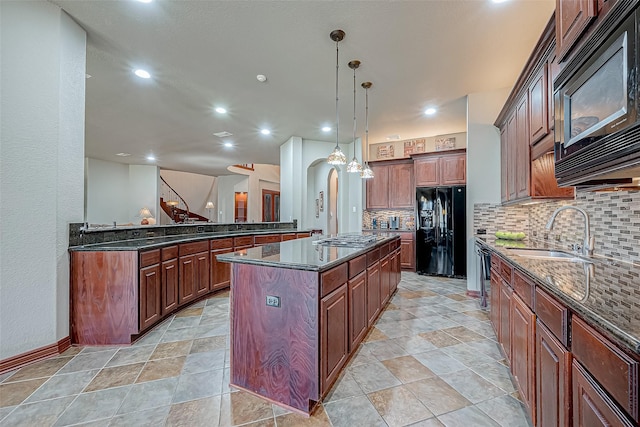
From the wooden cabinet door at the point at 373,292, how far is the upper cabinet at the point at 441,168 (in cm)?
307

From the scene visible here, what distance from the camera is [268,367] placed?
1.71 meters

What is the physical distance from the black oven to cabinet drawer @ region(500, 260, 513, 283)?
0.73 m

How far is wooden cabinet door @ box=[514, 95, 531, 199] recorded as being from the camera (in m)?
2.60

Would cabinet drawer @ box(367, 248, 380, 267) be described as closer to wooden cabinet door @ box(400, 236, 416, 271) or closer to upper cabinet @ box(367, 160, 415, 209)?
wooden cabinet door @ box(400, 236, 416, 271)

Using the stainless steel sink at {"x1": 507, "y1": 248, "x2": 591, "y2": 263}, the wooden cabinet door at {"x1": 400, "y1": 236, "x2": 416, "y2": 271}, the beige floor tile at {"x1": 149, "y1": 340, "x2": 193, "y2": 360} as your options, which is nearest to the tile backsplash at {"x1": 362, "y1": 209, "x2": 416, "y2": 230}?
the wooden cabinet door at {"x1": 400, "y1": 236, "x2": 416, "y2": 271}

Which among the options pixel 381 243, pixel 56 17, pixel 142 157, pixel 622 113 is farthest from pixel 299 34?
pixel 142 157

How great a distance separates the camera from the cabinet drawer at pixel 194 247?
3.29 metres

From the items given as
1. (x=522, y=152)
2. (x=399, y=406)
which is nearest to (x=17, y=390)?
(x=399, y=406)

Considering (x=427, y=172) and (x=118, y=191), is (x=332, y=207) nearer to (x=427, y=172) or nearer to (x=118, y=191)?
(x=427, y=172)

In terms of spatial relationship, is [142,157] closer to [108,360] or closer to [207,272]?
[207,272]

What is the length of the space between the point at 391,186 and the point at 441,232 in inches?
58.7

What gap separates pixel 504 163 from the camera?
3.51m

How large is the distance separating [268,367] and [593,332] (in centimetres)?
158

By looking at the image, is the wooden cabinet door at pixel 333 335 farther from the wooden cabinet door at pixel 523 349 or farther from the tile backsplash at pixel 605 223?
the tile backsplash at pixel 605 223
